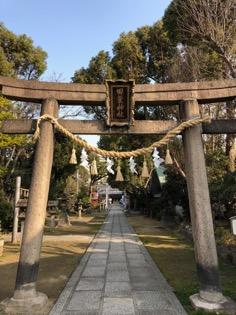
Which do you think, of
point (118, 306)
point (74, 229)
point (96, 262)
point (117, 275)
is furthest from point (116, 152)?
point (74, 229)

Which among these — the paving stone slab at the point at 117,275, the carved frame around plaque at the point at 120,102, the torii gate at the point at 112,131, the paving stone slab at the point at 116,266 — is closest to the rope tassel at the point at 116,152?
the torii gate at the point at 112,131

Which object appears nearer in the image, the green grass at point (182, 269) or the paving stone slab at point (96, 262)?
the green grass at point (182, 269)

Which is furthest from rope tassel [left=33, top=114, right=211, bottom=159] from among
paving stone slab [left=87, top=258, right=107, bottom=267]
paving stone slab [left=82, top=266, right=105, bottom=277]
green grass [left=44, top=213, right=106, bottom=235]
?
green grass [left=44, top=213, right=106, bottom=235]

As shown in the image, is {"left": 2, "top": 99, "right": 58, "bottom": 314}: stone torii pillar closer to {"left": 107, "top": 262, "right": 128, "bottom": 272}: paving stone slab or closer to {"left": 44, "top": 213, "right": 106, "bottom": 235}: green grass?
{"left": 107, "top": 262, "right": 128, "bottom": 272}: paving stone slab

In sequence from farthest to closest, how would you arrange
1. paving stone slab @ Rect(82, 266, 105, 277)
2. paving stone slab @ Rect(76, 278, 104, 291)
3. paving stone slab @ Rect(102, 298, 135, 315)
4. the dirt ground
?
paving stone slab @ Rect(82, 266, 105, 277)
the dirt ground
paving stone slab @ Rect(76, 278, 104, 291)
paving stone slab @ Rect(102, 298, 135, 315)

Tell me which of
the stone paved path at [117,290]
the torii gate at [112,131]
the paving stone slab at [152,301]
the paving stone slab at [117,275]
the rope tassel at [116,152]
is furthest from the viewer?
the paving stone slab at [117,275]

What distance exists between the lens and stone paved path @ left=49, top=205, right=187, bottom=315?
5273 millimetres

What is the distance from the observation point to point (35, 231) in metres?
5.69

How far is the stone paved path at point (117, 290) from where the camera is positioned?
5273mm

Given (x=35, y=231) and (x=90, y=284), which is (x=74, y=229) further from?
(x=35, y=231)

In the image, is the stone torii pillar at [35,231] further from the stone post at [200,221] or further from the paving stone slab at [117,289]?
the stone post at [200,221]

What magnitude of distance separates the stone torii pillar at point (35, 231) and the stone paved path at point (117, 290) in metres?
0.47

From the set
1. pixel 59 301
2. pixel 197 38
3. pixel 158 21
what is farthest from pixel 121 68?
pixel 59 301

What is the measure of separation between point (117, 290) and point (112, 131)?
2975mm
